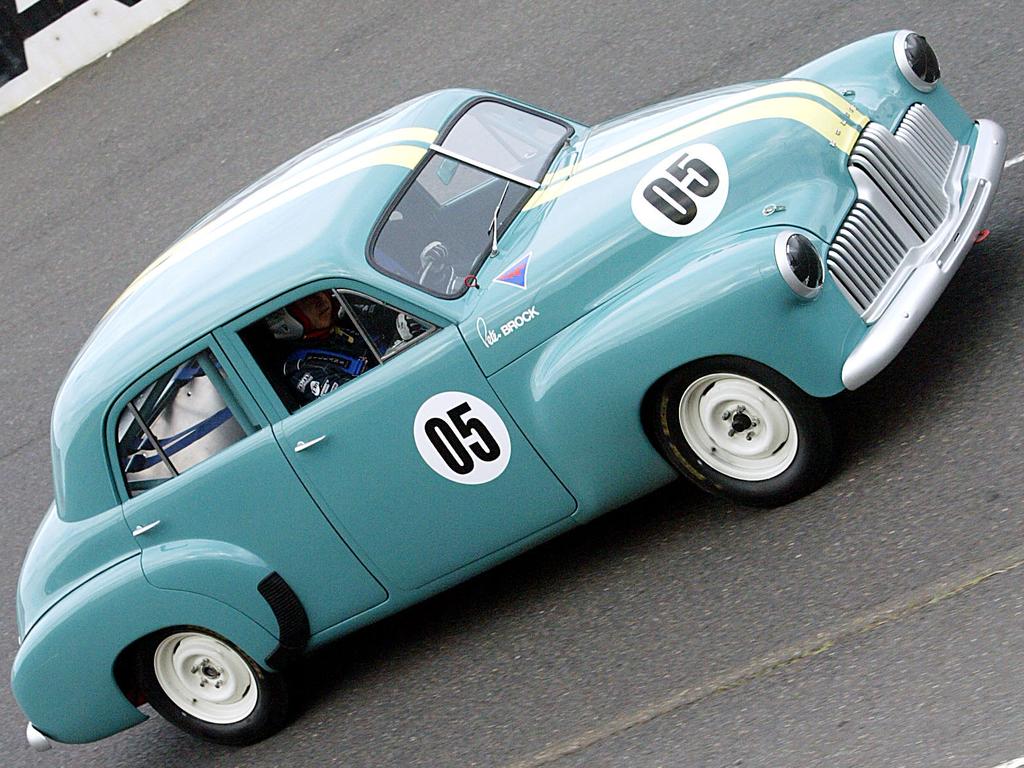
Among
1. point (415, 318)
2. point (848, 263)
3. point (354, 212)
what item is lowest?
point (848, 263)

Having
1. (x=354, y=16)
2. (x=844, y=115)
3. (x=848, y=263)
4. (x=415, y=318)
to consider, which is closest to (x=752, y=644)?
(x=848, y=263)

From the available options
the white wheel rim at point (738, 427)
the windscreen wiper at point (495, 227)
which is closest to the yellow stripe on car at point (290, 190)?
the windscreen wiper at point (495, 227)

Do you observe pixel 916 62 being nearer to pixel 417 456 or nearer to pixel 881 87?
pixel 881 87

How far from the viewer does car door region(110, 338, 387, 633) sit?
553cm

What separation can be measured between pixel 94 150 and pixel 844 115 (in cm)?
776

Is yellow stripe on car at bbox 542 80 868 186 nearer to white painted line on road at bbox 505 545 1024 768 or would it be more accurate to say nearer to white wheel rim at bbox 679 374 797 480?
white wheel rim at bbox 679 374 797 480

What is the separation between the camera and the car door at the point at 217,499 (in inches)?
218

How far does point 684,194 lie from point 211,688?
2.79m

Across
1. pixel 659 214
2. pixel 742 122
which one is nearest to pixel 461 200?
pixel 659 214

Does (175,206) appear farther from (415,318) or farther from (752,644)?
(752,644)

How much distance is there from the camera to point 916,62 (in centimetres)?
605

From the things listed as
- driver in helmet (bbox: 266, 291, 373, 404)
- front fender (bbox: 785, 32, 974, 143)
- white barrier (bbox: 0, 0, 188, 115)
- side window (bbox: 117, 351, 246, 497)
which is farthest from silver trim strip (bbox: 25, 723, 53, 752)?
white barrier (bbox: 0, 0, 188, 115)

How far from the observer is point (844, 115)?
18.3ft

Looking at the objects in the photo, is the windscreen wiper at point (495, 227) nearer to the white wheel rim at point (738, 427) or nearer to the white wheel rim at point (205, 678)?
the white wheel rim at point (738, 427)
